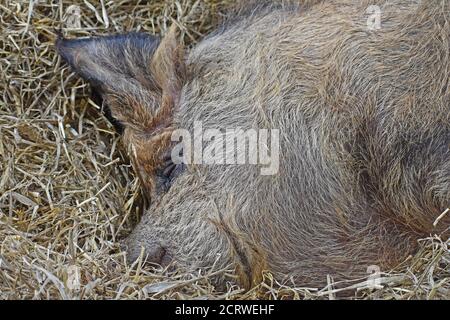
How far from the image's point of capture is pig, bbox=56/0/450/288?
261 cm

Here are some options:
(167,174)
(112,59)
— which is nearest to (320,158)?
(167,174)

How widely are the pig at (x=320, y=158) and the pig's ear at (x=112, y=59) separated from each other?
0.25 metres

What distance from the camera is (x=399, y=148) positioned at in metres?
2.61

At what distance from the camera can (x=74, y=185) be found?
3012 mm

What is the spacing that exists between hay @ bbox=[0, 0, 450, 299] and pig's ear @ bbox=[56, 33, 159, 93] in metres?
0.20

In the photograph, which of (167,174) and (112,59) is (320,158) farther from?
(112,59)

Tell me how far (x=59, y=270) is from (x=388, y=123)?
3.54ft

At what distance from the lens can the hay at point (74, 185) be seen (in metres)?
2.42

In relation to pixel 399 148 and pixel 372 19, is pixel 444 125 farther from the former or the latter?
pixel 372 19

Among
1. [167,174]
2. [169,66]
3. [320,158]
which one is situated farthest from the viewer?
[169,66]

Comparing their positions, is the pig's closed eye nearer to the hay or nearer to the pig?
the pig

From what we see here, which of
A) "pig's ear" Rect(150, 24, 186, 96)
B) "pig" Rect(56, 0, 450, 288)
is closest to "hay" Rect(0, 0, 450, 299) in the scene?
"pig" Rect(56, 0, 450, 288)

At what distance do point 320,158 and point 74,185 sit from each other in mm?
906

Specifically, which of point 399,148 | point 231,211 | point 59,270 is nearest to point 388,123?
point 399,148
